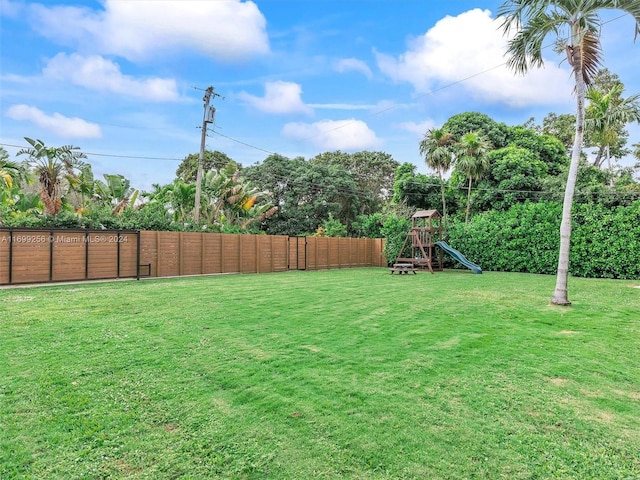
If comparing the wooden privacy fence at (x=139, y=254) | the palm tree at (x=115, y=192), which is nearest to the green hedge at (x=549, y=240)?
the wooden privacy fence at (x=139, y=254)

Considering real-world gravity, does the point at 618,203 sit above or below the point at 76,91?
below

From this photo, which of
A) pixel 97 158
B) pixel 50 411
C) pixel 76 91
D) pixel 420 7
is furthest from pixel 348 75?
pixel 50 411

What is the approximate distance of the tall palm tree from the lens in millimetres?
7145

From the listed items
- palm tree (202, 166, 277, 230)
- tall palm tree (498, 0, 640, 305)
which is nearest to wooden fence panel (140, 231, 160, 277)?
palm tree (202, 166, 277, 230)

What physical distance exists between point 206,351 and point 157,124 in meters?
14.5

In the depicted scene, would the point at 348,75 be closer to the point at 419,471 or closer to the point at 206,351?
the point at 206,351

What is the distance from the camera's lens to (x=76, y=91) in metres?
13.5

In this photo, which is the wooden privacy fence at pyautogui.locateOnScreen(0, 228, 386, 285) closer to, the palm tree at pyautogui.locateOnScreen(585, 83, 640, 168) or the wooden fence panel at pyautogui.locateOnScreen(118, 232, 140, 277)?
the wooden fence panel at pyautogui.locateOnScreen(118, 232, 140, 277)

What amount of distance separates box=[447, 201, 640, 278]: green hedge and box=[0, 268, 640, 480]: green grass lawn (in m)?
10.4

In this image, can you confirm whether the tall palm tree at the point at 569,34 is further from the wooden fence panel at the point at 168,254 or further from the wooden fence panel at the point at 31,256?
the wooden fence panel at the point at 31,256

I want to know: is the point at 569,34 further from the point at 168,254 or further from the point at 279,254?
the point at 279,254

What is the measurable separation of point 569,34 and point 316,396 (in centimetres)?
847

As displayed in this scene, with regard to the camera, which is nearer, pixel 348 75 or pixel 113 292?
pixel 113 292

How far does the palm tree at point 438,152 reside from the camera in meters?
20.7
